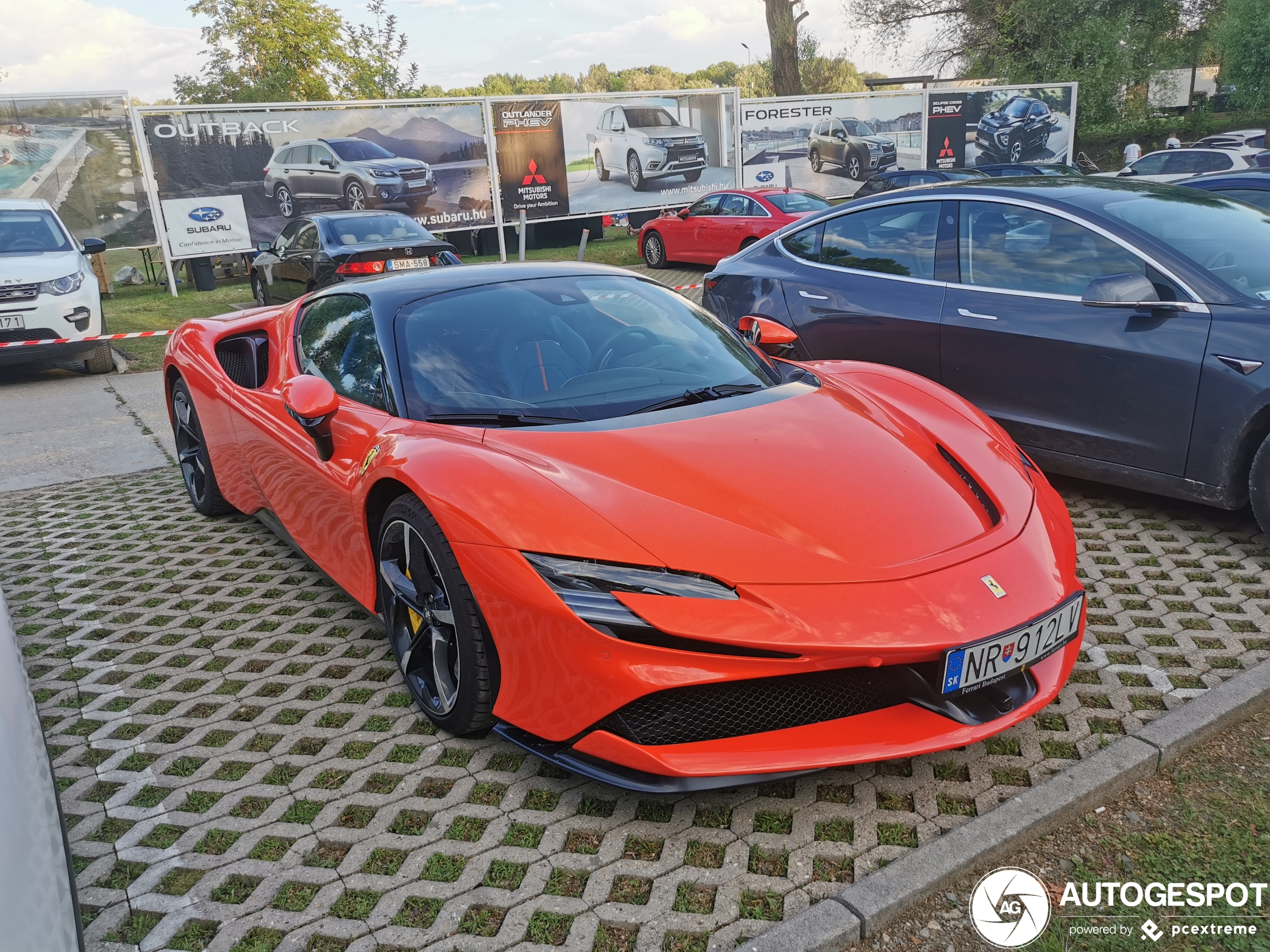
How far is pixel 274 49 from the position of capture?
40.8 m

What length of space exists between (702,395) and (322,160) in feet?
50.0

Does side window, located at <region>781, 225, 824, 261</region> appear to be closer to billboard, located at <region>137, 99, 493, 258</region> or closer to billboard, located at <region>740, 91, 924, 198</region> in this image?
billboard, located at <region>137, 99, 493, 258</region>

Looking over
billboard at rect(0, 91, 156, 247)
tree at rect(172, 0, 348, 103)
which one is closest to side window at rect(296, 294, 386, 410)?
billboard at rect(0, 91, 156, 247)

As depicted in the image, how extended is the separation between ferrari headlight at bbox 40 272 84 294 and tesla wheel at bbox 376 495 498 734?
8249 millimetres

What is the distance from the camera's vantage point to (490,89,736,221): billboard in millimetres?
18609

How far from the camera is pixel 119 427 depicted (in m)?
7.66

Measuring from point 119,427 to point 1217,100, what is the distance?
178ft

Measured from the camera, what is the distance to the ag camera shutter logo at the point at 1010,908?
85.8 inches

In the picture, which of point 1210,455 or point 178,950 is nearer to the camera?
point 178,950

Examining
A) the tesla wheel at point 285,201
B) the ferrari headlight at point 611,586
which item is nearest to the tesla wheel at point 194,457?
the ferrari headlight at point 611,586

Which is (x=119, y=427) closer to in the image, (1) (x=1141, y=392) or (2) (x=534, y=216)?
(1) (x=1141, y=392)

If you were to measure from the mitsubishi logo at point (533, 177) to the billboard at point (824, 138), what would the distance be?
16.0ft

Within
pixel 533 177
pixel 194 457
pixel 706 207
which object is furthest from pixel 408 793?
pixel 533 177

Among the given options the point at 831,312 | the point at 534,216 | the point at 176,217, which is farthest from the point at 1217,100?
the point at 831,312
